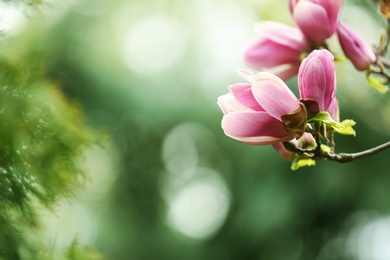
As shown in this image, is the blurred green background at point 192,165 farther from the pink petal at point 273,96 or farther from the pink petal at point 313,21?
the pink petal at point 273,96

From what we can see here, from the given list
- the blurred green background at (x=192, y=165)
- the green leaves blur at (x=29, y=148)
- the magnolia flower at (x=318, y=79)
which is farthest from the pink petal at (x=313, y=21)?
the blurred green background at (x=192, y=165)

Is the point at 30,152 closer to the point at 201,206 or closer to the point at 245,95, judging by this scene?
the point at 245,95

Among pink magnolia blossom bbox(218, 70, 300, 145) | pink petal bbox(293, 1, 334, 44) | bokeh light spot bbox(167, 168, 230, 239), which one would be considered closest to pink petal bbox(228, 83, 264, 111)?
pink magnolia blossom bbox(218, 70, 300, 145)

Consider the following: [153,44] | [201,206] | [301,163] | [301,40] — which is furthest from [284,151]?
[153,44]

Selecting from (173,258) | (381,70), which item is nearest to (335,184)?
(173,258)

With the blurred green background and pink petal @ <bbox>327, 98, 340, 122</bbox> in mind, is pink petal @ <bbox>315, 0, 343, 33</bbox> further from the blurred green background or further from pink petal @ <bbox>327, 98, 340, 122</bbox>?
the blurred green background

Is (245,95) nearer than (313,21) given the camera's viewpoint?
Yes

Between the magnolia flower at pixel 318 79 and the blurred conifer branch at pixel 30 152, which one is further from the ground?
the blurred conifer branch at pixel 30 152
